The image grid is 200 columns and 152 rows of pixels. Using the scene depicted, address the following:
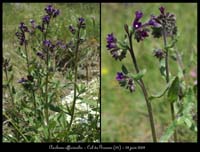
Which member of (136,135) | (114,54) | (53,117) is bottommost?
(136,135)

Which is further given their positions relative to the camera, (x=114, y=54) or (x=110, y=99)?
(x=110, y=99)

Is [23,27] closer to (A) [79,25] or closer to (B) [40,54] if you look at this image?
(B) [40,54]

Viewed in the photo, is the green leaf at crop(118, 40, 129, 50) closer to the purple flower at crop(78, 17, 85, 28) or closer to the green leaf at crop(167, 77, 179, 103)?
the green leaf at crop(167, 77, 179, 103)

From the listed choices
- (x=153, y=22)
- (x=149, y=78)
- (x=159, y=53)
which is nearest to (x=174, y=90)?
(x=159, y=53)

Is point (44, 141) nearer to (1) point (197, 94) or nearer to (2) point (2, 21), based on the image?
(2) point (2, 21)

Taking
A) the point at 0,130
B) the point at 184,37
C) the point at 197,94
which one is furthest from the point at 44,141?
the point at 184,37

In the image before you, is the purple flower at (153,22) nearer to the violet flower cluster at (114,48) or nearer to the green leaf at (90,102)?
the violet flower cluster at (114,48)
